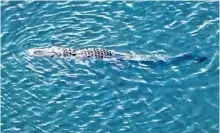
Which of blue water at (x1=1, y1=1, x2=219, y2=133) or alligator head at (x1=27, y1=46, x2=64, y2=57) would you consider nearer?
blue water at (x1=1, y1=1, x2=219, y2=133)

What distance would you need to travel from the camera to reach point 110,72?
1886cm

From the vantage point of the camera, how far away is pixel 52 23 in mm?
20656

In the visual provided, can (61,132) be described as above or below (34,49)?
below

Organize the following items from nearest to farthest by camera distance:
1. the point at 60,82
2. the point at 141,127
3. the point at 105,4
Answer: the point at 141,127, the point at 60,82, the point at 105,4

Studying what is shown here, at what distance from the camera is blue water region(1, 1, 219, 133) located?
17.6 meters

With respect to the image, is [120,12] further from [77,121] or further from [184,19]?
[77,121]

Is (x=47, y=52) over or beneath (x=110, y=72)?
over

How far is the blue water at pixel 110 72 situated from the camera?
17.6m

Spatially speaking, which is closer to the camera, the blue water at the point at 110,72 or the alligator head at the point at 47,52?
the blue water at the point at 110,72

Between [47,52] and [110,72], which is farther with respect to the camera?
[47,52]

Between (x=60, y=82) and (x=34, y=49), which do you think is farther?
(x=34, y=49)

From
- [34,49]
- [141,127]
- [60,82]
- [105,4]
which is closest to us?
[141,127]

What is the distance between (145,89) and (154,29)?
268cm

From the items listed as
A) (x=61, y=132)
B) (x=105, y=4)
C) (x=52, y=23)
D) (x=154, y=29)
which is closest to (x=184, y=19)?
(x=154, y=29)
